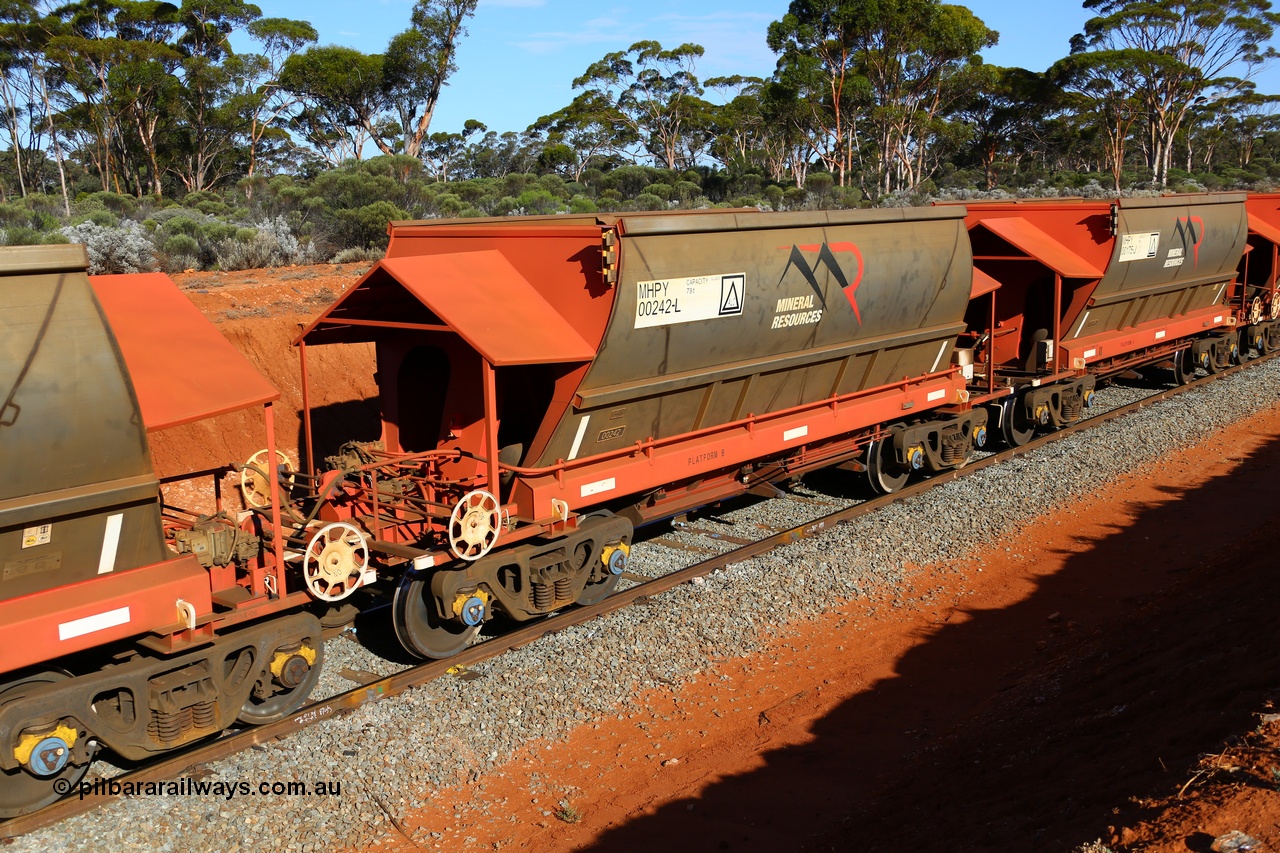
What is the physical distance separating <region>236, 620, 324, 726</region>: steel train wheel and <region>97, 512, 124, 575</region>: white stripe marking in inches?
53.6

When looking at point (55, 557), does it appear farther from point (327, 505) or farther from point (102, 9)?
point (102, 9)

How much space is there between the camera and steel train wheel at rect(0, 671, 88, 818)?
591 centimetres

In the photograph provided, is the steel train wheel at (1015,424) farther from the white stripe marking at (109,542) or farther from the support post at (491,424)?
the white stripe marking at (109,542)

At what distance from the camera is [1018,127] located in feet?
198

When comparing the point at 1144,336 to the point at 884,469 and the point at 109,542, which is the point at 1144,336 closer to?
the point at 884,469

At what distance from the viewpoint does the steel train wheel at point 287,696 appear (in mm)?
7105

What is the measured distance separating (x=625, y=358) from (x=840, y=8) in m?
42.7

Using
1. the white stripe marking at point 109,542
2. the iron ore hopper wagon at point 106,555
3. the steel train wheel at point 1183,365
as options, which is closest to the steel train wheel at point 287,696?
the iron ore hopper wagon at point 106,555

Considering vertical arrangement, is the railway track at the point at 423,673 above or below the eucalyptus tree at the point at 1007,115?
below

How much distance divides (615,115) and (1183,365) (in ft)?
157

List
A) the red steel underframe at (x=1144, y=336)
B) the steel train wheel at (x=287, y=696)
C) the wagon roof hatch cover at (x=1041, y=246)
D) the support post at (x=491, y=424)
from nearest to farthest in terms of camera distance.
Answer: the steel train wheel at (x=287, y=696) → the support post at (x=491, y=424) → the wagon roof hatch cover at (x=1041, y=246) → the red steel underframe at (x=1144, y=336)

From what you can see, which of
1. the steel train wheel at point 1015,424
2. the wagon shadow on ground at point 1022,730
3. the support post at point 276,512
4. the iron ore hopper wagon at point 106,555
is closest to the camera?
the wagon shadow on ground at point 1022,730

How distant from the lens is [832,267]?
1069cm

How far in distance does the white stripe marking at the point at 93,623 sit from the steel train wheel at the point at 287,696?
1142mm
